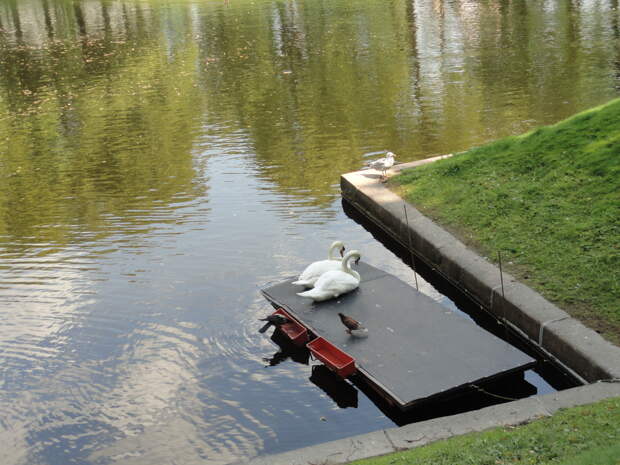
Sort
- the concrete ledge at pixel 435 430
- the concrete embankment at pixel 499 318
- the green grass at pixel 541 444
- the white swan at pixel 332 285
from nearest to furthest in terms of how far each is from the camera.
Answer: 1. the green grass at pixel 541 444
2. the concrete ledge at pixel 435 430
3. the concrete embankment at pixel 499 318
4. the white swan at pixel 332 285

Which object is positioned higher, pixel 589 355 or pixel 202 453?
pixel 589 355

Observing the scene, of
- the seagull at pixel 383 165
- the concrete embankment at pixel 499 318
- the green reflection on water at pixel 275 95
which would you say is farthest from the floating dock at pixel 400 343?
the green reflection on water at pixel 275 95

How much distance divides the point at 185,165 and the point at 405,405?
13.9 meters

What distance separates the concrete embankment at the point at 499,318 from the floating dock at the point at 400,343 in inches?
25.6

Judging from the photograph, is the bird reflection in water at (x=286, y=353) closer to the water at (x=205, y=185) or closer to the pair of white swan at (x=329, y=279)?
the water at (x=205, y=185)

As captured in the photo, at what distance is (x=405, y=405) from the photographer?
981cm

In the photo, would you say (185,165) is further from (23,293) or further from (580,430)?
(580,430)

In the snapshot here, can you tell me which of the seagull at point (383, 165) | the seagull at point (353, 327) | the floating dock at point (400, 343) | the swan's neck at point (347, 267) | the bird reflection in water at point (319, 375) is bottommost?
the bird reflection in water at point (319, 375)

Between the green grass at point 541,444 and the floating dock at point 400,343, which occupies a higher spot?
the green grass at point 541,444

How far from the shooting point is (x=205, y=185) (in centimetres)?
2056

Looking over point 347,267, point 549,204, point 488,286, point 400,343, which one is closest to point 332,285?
point 347,267

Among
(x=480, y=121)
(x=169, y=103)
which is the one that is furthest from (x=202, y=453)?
(x=169, y=103)

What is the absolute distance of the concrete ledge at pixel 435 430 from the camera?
8.62m

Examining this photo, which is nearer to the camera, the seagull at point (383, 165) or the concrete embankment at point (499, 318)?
the concrete embankment at point (499, 318)
